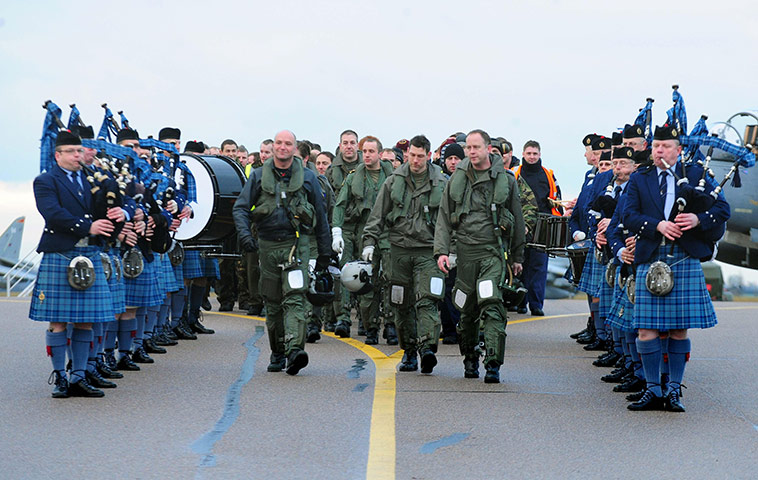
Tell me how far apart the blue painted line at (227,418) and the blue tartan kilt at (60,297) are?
1170 millimetres

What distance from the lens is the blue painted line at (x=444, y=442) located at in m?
6.18

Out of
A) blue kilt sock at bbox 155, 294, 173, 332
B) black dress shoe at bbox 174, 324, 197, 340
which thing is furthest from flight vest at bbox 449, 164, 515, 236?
black dress shoe at bbox 174, 324, 197, 340

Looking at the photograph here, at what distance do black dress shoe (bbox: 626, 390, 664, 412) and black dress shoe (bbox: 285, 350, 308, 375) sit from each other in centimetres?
277

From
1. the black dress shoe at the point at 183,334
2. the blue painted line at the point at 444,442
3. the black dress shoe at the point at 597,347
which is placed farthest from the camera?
the black dress shoe at the point at 183,334

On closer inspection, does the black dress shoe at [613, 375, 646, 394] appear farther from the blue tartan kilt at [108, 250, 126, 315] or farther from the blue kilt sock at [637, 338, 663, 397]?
the blue tartan kilt at [108, 250, 126, 315]

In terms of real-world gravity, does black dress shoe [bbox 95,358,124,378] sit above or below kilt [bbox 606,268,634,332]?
below

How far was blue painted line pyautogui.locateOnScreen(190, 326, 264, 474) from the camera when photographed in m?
6.02

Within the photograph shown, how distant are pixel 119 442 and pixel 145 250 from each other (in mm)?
3716

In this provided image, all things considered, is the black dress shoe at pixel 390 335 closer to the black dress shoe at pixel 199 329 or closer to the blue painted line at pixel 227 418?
the blue painted line at pixel 227 418

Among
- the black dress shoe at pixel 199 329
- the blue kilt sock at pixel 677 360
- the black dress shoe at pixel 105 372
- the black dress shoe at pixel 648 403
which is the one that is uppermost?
the blue kilt sock at pixel 677 360

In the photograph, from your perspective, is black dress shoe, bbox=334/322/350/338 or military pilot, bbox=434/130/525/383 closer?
military pilot, bbox=434/130/525/383

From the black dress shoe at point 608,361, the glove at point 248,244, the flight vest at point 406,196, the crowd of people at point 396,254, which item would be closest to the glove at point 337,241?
the crowd of people at point 396,254

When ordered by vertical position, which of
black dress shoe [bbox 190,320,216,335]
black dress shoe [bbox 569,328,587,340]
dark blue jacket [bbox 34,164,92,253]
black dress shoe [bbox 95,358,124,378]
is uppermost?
dark blue jacket [bbox 34,164,92,253]

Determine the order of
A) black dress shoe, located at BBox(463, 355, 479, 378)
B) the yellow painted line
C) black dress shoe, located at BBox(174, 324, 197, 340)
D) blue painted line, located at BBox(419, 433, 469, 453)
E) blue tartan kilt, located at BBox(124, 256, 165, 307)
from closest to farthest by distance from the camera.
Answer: the yellow painted line, blue painted line, located at BBox(419, 433, 469, 453), black dress shoe, located at BBox(463, 355, 479, 378), blue tartan kilt, located at BBox(124, 256, 165, 307), black dress shoe, located at BBox(174, 324, 197, 340)
